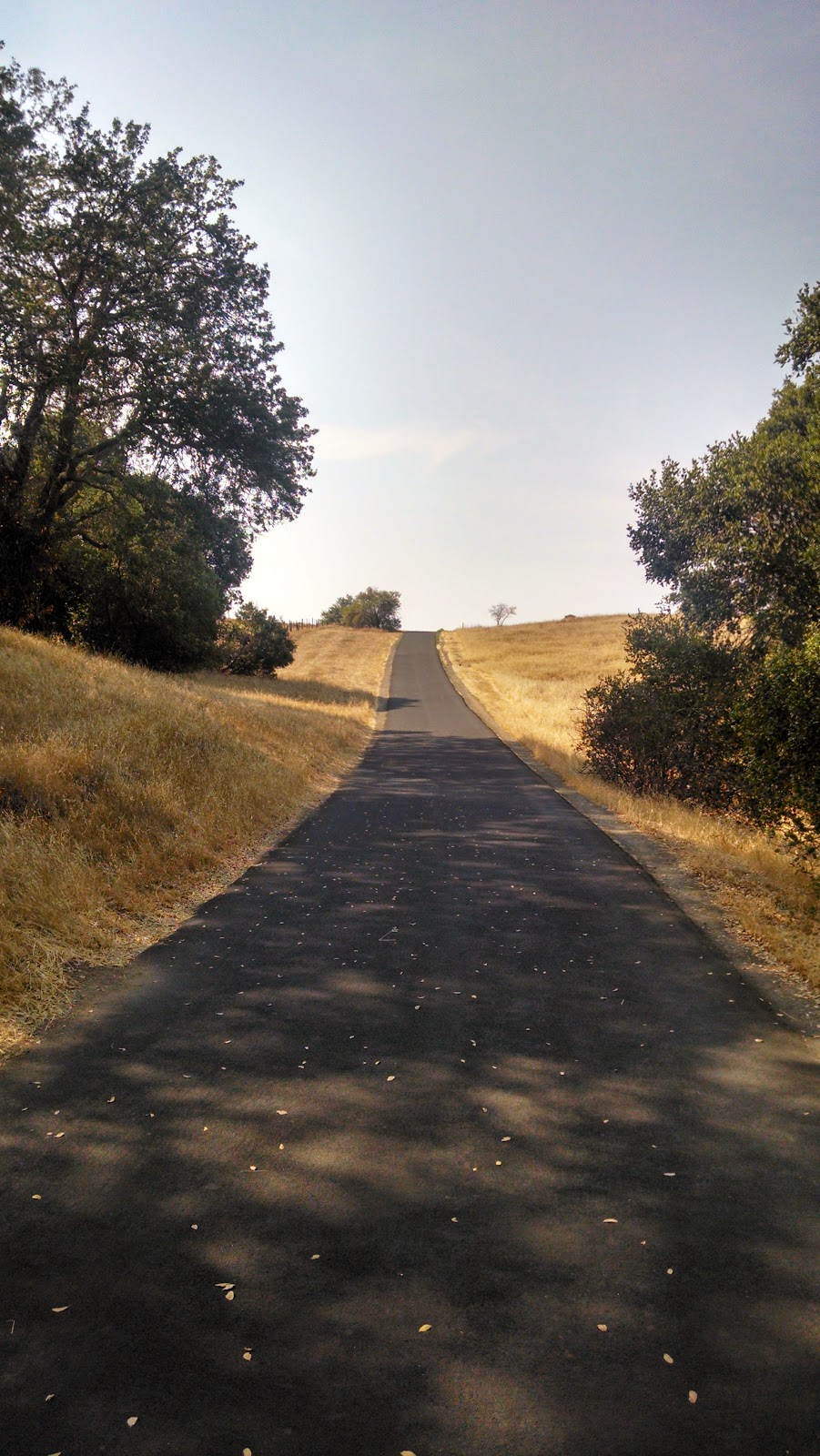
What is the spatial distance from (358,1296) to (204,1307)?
53 cm

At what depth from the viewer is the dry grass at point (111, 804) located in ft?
22.6

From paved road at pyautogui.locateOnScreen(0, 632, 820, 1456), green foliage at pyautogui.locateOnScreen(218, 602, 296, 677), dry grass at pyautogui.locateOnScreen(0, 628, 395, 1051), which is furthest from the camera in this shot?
green foliage at pyautogui.locateOnScreen(218, 602, 296, 677)

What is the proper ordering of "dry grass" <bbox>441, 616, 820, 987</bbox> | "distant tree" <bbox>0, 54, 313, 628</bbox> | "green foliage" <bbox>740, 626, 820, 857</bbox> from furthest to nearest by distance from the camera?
"distant tree" <bbox>0, 54, 313, 628</bbox>
"green foliage" <bbox>740, 626, 820, 857</bbox>
"dry grass" <bbox>441, 616, 820, 987</bbox>

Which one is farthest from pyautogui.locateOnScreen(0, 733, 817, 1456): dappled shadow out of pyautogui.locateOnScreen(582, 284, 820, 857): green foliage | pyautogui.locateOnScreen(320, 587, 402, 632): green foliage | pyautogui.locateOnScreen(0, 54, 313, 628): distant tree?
pyautogui.locateOnScreen(320, 587, 402, 632): green foliage

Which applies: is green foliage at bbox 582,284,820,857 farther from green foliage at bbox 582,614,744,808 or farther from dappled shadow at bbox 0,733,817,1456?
dappled shadow at bbox 0,733,817,1456

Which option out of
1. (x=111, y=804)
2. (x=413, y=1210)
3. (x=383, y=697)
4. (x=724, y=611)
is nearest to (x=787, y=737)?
(x=413, y=1210)

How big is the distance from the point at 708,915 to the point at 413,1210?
5354mm

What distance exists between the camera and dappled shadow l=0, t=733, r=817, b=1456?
262 cm

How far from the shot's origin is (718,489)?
17219mm

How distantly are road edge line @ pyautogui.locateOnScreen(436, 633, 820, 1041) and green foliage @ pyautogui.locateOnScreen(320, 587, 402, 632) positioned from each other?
3524 inches

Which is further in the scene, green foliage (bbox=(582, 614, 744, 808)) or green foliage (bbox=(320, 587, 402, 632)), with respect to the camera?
green foliage (bbox=(320, 587, 402, 632))

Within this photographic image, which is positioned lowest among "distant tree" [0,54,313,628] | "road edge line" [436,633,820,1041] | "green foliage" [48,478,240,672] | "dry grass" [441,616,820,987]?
"road edge line" [436,633,820,1041]

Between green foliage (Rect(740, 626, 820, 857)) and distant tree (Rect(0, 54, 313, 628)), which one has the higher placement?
distant tree (Rect(0, 54, 313, 628))

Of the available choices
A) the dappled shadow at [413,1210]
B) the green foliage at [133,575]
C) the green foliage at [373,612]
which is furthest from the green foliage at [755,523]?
the green foliage at [373,612]
